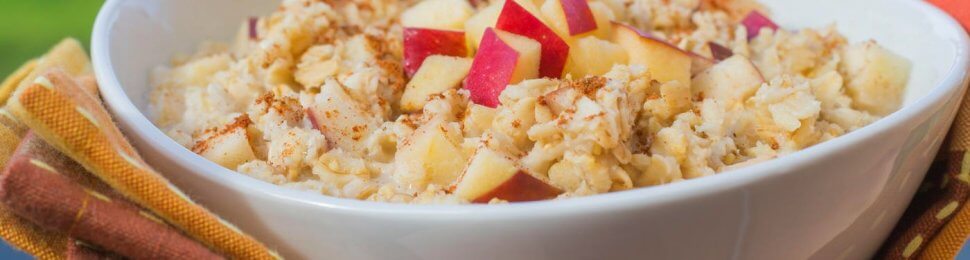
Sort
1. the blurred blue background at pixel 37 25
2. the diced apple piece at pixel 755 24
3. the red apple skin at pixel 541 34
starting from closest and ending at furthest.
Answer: the red apple skin at pixel 541 34 → the diced apple piece at pixel 755 24 → the blurred blue background at pixel 37 25

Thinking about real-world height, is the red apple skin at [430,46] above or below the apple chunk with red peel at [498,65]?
below

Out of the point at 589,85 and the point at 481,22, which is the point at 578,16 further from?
the point at 589,85

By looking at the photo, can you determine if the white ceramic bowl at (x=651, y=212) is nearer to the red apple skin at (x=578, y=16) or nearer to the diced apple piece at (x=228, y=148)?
the diced apple piece at (x=228, y=148)

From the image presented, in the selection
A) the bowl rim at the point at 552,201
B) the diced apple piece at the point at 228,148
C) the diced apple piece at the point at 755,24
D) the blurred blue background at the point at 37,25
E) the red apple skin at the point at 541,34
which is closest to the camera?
the bowl rim at the point at 552,201

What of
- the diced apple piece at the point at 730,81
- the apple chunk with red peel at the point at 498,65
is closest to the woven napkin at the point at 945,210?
the diced apple piece at the point at 730,81

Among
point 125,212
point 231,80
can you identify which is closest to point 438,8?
point 231,80

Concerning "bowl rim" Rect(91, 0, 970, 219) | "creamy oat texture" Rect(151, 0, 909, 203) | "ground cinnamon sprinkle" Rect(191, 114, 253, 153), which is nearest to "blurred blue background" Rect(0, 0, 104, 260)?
"creamy oat texture" Rect(151, 0, 909, 203)

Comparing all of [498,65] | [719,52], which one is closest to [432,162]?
[498,65]
